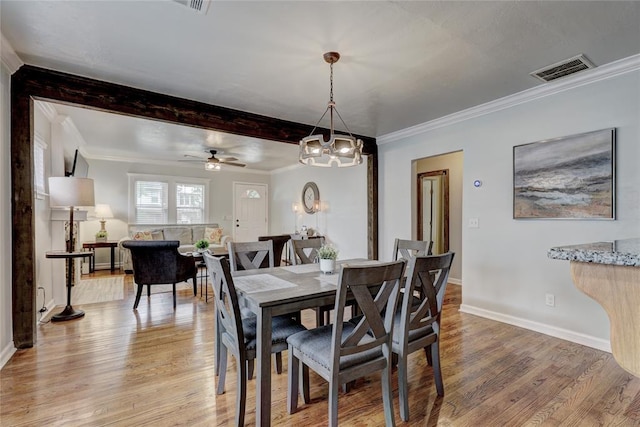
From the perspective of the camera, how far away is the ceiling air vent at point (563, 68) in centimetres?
251

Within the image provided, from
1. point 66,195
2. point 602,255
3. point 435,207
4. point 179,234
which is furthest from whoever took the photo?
point 179,234

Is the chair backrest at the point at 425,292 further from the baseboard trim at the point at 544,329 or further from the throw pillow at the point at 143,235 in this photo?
the throw pillow at the point at 143,235

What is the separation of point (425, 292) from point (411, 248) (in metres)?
1.23

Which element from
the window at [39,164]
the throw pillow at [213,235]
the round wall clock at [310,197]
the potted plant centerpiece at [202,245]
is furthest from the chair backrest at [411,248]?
A: the throw pillow at [213,235]

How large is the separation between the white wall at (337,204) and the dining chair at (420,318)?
3271 mm

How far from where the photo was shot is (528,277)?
3197mm

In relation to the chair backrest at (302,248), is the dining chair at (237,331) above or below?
below

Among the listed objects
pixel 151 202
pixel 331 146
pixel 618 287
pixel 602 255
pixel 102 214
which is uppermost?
pixel 331 146

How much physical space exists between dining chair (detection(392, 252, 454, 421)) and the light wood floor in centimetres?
23

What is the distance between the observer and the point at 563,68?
8.68ft

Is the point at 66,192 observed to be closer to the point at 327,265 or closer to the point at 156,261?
the point at 156,261

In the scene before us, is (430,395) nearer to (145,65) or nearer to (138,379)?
(138,379)

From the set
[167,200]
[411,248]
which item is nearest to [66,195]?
[411,248]

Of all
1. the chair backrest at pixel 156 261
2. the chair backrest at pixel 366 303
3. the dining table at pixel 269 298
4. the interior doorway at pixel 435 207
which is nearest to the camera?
the chair backrest at pixel 366 303
